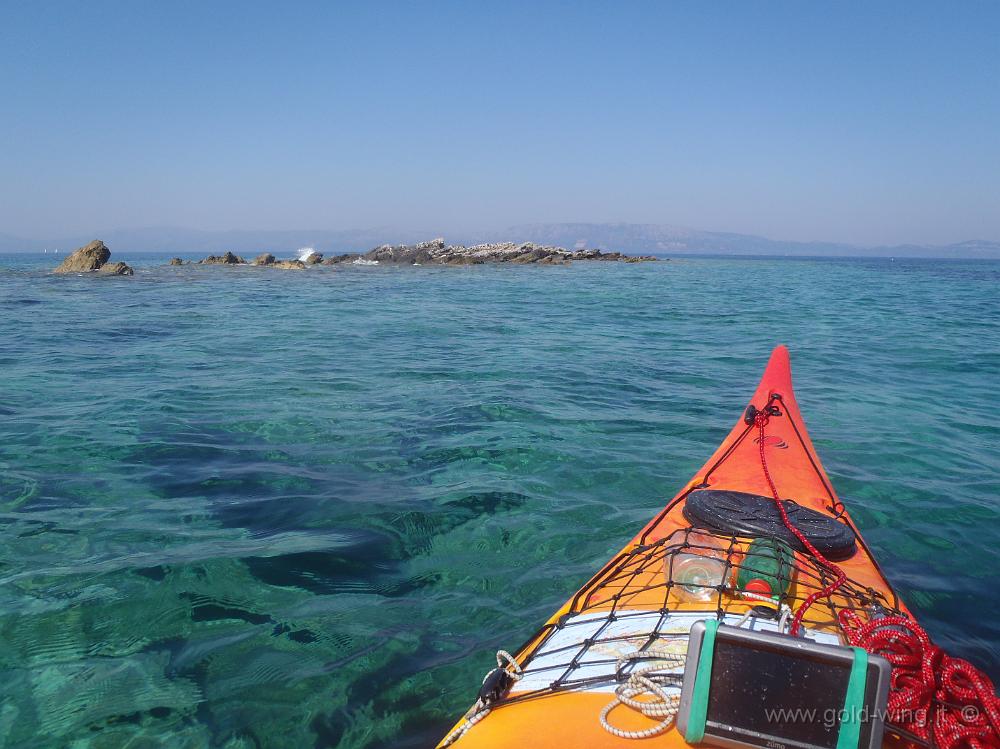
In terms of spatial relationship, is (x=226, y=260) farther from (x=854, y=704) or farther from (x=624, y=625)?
(x=854, y=704)

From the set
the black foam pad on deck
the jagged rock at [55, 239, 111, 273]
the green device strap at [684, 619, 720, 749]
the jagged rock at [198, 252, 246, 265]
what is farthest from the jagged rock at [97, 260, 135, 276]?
the green device strap at [684, 619, 720, 749]

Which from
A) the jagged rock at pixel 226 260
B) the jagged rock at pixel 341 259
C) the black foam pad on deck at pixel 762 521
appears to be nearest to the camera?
the black foam pad on deck at pixel 762 521

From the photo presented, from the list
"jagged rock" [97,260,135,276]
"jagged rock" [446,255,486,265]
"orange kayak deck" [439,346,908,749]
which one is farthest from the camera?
"jagged rock" [446,255,486,265]

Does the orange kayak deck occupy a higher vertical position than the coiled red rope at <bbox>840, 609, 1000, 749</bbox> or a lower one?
lower

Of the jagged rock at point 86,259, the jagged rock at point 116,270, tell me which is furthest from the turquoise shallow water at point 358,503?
the jagged rock at point 86,259

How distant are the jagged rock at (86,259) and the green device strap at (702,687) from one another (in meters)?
35.0

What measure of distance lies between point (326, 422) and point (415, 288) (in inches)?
781

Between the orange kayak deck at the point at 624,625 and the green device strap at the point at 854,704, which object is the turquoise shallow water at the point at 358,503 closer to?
the orange kayak deck at the point at 624,625

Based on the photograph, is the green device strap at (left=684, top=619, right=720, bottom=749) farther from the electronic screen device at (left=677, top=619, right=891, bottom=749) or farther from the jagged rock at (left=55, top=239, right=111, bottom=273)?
the jagged rock at (left=55, top=239, right=111, bottom=273)

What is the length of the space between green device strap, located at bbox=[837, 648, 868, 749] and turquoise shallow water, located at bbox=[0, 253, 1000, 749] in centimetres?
183

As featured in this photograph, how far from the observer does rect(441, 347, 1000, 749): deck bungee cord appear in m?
1.79

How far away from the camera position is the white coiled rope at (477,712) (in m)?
2.00

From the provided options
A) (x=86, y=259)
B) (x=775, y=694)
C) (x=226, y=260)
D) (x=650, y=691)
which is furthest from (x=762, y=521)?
(x=226, y=260)

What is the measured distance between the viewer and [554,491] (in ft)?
18.0
